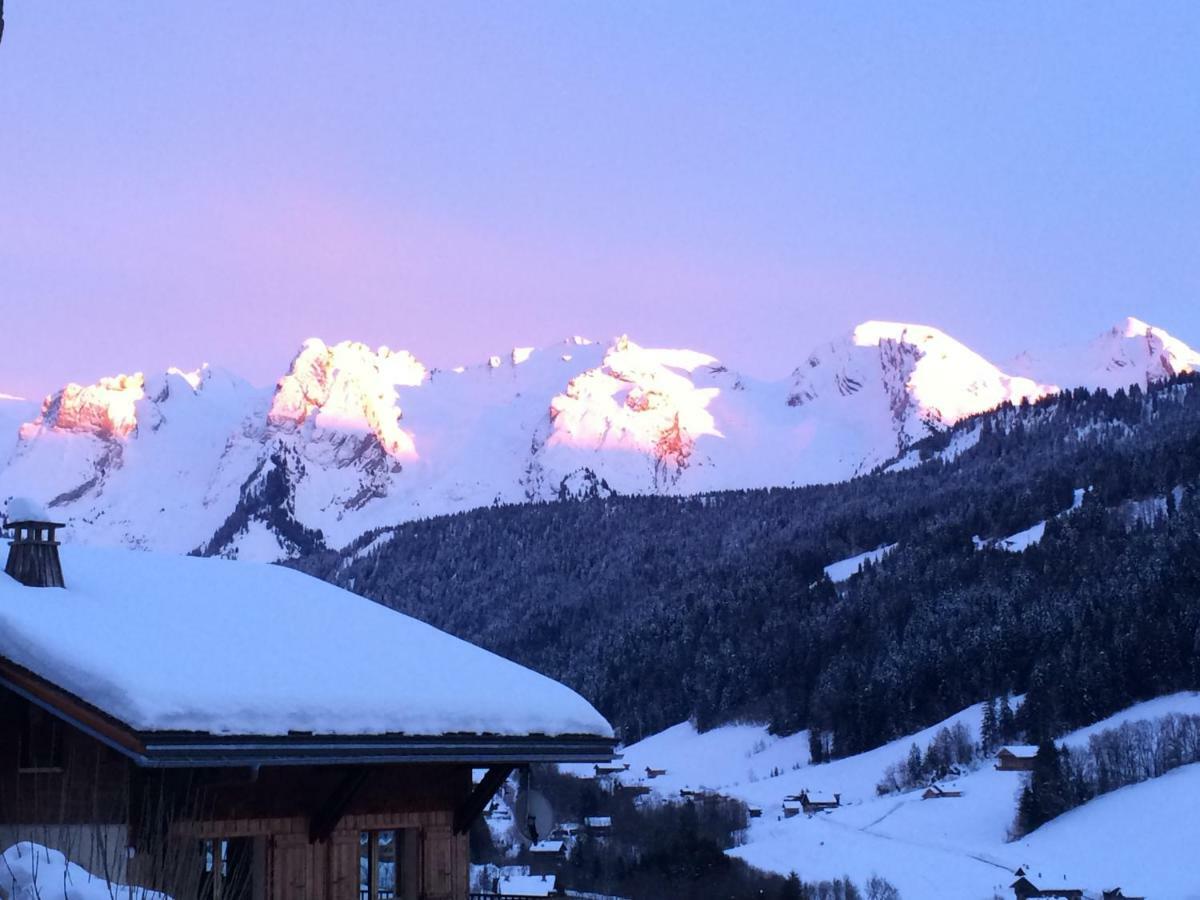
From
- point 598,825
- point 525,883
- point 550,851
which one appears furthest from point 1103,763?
point 525,883

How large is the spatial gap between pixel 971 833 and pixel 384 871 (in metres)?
111

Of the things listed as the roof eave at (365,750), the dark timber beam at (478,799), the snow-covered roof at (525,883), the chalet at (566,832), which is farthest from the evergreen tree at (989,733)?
the roof eave at (365,750)

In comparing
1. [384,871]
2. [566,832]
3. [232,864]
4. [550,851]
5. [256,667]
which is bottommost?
[384,871]

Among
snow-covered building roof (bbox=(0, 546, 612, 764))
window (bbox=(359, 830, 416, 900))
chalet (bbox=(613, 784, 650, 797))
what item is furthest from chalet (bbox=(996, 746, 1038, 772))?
window (bbox=(359, 830, 416, 900))

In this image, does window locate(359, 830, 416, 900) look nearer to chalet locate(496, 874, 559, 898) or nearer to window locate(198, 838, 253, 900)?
window locate(198, 838, 253, 900)

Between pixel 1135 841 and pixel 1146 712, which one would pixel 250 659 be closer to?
pixel 1135 841

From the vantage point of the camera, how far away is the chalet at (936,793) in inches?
5212

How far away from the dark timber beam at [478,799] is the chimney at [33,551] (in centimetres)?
371

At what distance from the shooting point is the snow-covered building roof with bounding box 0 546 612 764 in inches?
466

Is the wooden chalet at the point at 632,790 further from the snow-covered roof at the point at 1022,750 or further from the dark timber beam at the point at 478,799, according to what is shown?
the dark timber beam at the point at 478,799

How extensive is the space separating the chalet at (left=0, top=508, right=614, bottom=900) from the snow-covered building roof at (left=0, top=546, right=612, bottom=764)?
0.02 metres

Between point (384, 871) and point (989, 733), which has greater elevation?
point (989, 733)

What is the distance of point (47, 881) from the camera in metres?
7.88

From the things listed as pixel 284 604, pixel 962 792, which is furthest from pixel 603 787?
pixel 284 604
